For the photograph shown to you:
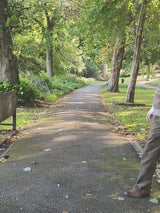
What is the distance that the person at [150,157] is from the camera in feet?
10.9

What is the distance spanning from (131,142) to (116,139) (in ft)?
1.42

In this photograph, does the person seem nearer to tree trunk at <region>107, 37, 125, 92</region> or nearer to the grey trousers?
the grey trousers

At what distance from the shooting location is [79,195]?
11.4 feet

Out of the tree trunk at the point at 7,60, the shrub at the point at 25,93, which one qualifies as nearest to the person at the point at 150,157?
the shrub at the point at 25,93

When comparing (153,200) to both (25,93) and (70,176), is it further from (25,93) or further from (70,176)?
(25,93)

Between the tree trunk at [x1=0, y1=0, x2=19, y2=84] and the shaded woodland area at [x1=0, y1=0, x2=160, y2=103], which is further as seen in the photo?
the tree trunk at [x1=0, y1=0, x2=19, y2=84]

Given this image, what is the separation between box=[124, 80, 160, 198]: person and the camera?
3.33 m

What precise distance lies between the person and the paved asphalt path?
0.38 ft

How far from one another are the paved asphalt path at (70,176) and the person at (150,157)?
116 millimetres

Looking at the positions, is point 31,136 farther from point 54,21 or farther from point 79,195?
point 54,21

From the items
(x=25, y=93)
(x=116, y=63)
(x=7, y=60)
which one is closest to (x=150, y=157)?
(x=25, y=93)

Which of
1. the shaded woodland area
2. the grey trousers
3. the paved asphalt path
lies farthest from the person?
the shaded woodland area

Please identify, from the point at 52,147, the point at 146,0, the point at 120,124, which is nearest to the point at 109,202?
the point at 52,147

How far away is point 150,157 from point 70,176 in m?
1.39
